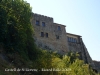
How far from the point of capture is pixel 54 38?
1347 inches

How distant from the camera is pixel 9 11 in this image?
17969 mm

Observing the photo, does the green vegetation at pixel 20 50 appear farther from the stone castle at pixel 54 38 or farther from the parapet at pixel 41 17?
the parapet at pixel 41 17

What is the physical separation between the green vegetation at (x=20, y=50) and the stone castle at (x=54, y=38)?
12.4 metres

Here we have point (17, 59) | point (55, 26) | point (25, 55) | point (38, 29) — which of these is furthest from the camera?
point (55, 26)

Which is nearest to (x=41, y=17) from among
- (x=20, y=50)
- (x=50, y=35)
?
(x=50, y=35)

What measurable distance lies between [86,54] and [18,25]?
904 inches

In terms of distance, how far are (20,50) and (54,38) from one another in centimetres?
1786

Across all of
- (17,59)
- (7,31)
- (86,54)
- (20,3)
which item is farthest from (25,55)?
(86,54)

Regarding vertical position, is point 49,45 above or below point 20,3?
below

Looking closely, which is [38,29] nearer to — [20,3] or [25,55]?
[20,3]

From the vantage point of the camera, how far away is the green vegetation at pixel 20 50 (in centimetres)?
1455

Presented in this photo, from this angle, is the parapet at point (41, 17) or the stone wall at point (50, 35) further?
the parapet at point (41, 17)

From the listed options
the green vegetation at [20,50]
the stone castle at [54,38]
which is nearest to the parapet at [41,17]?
the stone castle at [54,38]

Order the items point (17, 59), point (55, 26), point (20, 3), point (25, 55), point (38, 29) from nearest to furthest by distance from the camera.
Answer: point (17, 59), point (25, 55), point (20, 3), point (38, 29), point (55, 26)
